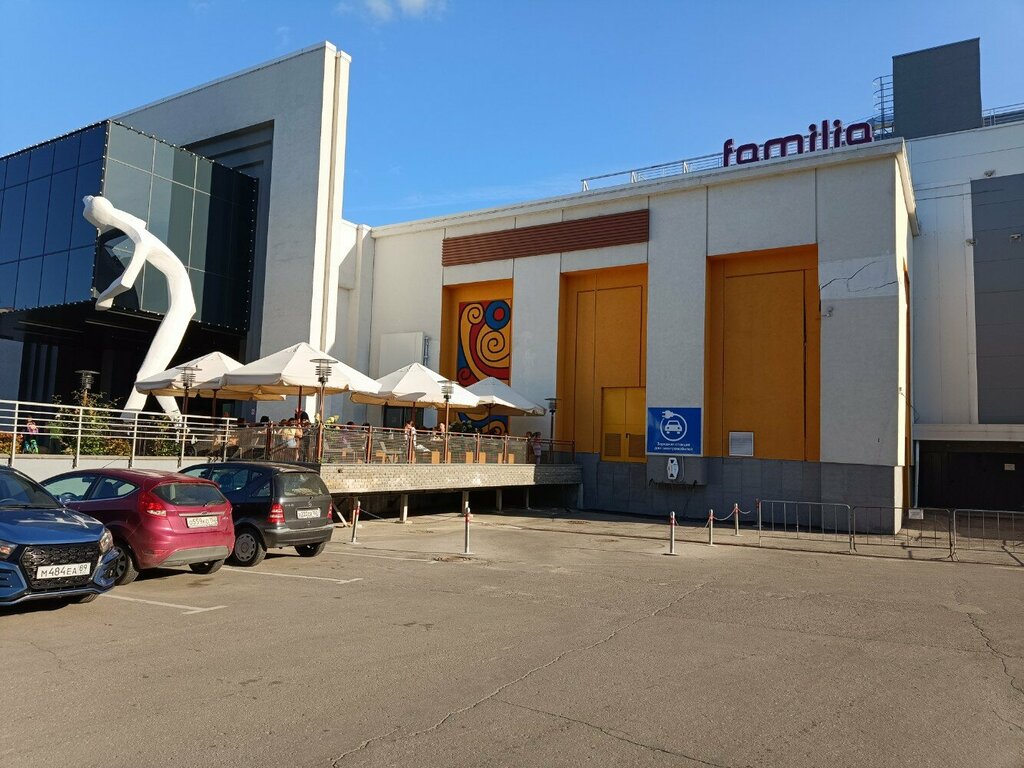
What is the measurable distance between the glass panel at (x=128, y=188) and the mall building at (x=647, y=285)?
0.08 m

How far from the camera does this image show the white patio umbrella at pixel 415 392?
22125 mm

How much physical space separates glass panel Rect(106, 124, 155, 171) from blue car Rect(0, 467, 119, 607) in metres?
19.6

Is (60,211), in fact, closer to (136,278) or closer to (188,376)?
(136,278)

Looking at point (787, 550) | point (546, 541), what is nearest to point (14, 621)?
point (546, 541)

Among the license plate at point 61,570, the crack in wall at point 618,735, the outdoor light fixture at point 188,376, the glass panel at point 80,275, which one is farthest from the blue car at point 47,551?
the glass panel at point 80,275

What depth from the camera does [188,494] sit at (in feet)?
32.2

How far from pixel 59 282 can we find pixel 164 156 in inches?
216

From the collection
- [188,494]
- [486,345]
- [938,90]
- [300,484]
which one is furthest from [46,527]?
[938,90]

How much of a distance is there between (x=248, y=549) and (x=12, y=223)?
22309 millimetres

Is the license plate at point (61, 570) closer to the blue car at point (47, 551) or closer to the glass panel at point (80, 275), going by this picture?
the blue car at point (47, 551)

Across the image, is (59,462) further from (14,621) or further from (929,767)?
(929,767)

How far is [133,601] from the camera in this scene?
28.3 feet

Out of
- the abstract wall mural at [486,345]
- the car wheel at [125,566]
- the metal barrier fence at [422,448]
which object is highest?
the abstract wall mural at [486,345]

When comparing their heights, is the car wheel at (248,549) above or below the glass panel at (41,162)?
below
